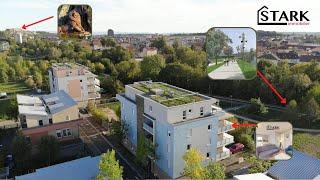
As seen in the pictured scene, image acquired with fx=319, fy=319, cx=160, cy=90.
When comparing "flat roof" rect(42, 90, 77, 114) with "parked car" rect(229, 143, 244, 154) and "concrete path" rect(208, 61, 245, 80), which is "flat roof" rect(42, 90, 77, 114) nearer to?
"parked car" rect(229, 143, 244, 154)

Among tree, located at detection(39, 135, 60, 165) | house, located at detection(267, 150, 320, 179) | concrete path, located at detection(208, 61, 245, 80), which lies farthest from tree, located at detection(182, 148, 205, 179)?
tree, located at detection(39, 135, 60, 165)

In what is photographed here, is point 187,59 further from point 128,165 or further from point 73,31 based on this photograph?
point 73,31

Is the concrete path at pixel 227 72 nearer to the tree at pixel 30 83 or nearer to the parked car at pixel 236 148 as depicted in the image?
the parked car at pixel 236 148

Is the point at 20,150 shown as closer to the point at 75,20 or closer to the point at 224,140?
the point at 224,140

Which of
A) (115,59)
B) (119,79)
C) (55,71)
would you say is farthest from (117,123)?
(115,59)

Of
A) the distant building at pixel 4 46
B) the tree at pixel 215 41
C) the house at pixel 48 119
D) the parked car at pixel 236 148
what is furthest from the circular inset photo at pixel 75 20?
the distant building at pixel 4 46

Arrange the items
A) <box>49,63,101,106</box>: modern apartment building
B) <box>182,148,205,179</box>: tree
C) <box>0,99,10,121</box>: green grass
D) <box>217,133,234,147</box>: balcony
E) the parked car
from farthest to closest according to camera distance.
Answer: <box>49,63,101,106</box>: modern apartment building → <box>0,99,10,121</box>: green grass → the parked car → <box>217,133,234,147</box>: balcony → <box>182,148,205,179</box>: tree
